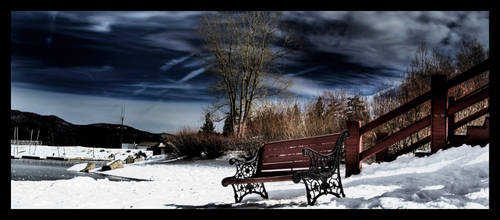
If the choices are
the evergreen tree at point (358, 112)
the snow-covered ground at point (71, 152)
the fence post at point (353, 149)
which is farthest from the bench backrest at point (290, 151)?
the snow-covered ground at point (71, 152)

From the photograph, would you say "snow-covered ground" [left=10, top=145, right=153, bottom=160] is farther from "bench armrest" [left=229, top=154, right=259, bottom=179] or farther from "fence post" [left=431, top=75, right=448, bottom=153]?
"fence post" [left=431, top=75, right=448, bottom=153]

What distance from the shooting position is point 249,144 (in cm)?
1559

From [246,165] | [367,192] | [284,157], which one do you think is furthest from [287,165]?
[367,192]

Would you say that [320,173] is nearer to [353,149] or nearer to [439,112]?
[353,149]

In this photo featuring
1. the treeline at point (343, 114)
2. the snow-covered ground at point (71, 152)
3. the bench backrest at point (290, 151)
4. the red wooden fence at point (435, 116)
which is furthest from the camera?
the snow-covered ground at point (71, 152)

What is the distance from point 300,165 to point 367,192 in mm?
845

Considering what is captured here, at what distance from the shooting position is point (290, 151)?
5.67m

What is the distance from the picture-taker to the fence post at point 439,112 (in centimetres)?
634

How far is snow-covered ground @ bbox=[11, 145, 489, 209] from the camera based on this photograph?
181 inches

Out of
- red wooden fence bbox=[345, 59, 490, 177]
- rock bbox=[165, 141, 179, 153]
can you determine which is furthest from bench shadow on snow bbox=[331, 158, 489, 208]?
rock bbox=[165, 141, 179, 153]

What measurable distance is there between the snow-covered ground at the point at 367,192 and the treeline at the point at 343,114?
4.76 m

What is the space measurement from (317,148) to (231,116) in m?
15.0

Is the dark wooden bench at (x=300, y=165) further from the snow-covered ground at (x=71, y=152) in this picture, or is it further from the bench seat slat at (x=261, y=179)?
the snow-covered ground at (x=71, y=152)
